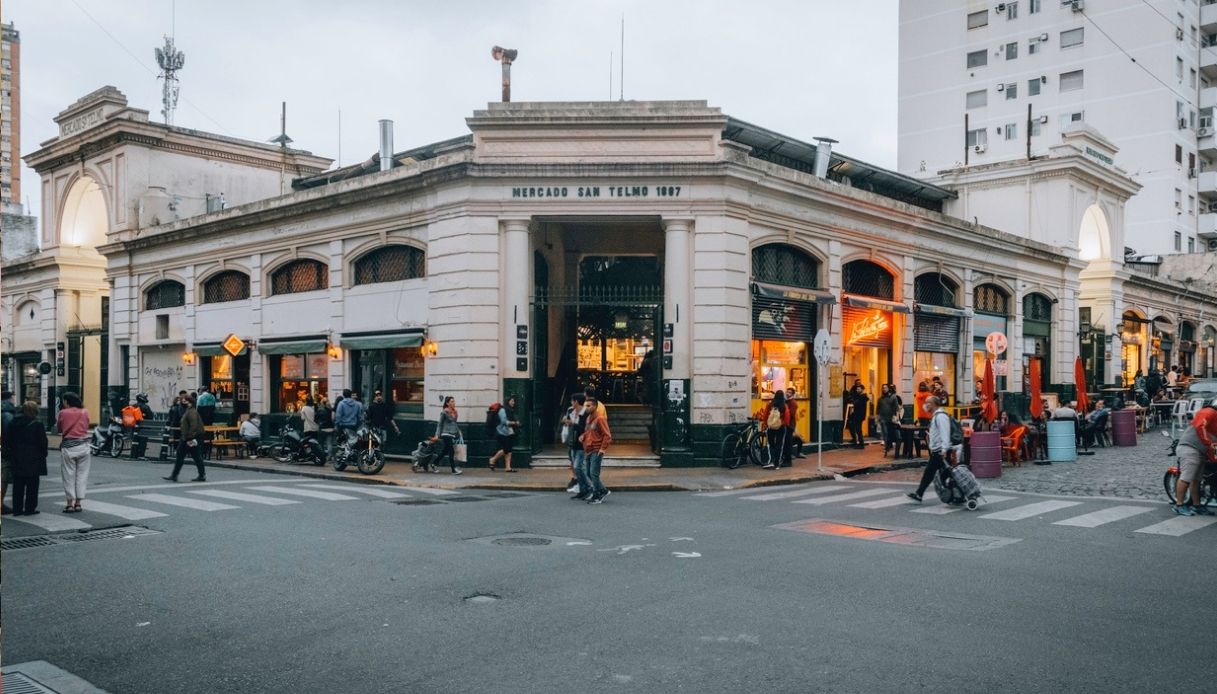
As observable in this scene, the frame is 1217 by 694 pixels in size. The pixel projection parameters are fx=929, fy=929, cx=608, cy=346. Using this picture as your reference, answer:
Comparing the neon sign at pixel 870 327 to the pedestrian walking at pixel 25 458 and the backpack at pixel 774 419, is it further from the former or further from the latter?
the pedestrian walking at pixel 25 458

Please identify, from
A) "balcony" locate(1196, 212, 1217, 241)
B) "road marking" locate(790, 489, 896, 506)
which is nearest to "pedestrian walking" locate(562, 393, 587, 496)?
"road marking" locate(790, 489, 896, 506)

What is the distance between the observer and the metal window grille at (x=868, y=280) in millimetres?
25625

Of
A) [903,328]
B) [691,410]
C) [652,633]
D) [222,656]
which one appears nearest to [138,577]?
[222,656]

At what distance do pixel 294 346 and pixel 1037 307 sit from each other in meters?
26.4

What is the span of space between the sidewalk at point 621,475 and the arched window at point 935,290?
7.58 m

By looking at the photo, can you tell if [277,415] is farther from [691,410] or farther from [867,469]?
[867,469]

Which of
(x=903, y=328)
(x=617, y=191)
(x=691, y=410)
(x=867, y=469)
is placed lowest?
(x=867, y=469)

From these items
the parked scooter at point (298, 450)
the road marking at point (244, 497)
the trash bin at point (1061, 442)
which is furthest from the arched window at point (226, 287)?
the trash bin at point (1061, 442)

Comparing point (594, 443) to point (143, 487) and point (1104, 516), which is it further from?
point (143, 487)

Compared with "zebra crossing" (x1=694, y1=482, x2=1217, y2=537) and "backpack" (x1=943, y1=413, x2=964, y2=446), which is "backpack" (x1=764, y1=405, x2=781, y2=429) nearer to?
"zebra crossing" (x1=694, y1=482, x2=1217, y2=537)

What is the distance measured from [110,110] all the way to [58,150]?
14.0 feet

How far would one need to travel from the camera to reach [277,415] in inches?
1041

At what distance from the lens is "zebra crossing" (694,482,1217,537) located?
1273 cm

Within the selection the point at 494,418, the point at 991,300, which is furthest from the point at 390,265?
the point at 991,300
